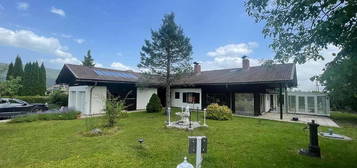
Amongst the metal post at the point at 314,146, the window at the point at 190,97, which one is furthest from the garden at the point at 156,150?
the window at the point at 190,97

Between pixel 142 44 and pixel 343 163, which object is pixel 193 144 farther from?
pixel 142 44

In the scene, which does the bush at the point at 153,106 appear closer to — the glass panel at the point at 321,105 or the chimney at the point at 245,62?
the chimney at the point at 245,62

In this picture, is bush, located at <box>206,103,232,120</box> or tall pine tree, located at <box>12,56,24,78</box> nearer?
bush, located at <box>206,103,232,120</box>

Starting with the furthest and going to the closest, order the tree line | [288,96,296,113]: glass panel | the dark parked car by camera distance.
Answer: the tree line
[288,96,296,113]: glass panel
the dark parked car

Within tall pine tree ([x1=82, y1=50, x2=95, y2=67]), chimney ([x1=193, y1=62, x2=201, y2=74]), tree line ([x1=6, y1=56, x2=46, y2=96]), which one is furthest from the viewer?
→ tall pine tree ([x1=82, y1=50, x2=95, y2=67])

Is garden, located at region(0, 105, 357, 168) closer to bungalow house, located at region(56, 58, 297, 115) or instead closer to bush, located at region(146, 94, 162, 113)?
bungalow house, located at region(56, 58, 297, 115)

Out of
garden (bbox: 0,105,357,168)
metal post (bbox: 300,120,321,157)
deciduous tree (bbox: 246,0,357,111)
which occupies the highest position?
deciduous tree (bbox: 246,0,357,111)

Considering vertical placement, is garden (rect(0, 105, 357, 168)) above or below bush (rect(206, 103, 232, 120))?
below

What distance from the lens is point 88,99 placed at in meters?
13.3

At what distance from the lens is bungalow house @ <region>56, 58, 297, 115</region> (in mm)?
13266

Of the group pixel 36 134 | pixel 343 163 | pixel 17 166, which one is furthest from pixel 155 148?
pixel 36 134

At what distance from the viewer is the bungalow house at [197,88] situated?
43.5ft

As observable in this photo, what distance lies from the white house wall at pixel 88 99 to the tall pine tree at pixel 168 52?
4041 mm

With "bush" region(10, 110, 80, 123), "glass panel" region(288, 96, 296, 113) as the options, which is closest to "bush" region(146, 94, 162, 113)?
"bush" region(10, 110, 80, 123)
